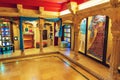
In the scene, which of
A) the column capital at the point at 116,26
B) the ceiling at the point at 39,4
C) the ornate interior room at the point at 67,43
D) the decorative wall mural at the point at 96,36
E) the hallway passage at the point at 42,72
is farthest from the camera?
the ceiling at the point at 39,4

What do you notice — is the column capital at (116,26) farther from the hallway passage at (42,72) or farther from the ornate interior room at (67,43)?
the hallway passage at (42,72)

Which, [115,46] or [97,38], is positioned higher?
[97,38]

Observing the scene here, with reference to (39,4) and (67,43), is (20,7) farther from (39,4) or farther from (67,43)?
(67,43)

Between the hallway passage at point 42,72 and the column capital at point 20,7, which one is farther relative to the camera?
the column capital at point 20,7

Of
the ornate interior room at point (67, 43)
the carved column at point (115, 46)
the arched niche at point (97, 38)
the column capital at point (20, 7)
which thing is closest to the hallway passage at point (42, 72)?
the ornate interior room at point (67, 43)

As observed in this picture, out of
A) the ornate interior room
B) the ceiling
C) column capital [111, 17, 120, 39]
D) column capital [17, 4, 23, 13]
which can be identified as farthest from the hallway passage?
the ceiling

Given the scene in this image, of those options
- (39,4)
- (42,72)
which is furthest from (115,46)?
(39,4)

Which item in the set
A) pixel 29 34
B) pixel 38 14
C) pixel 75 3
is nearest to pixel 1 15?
pixel 38 14

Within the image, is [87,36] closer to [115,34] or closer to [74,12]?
[74,12]

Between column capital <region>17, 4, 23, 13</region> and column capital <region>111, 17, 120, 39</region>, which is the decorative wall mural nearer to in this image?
column capital <region>111, 17, 120, 39</region>

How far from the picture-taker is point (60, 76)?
4.04 m

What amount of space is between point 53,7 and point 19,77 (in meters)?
4.58

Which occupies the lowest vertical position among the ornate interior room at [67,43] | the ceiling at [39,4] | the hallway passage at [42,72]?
the hallway passage at [42,72]

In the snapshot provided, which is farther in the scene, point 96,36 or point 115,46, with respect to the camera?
point 96,36
